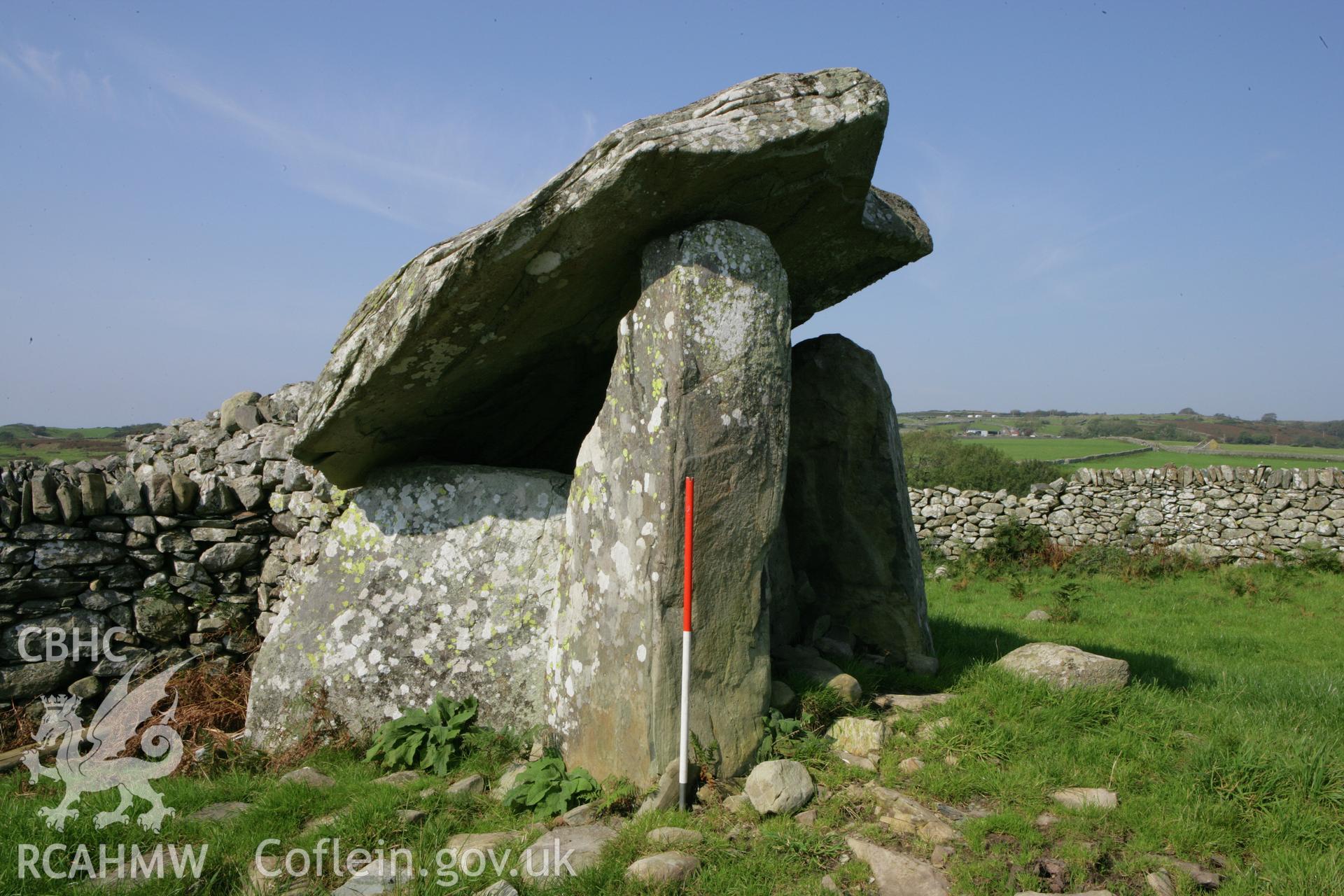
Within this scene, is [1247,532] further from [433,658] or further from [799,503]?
[433,658]

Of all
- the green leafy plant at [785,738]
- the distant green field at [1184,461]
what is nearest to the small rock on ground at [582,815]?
the green leafy plant at [785,738]

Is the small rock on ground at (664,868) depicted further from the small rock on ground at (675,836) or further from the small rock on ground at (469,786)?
the small rock on ground at (469,786)

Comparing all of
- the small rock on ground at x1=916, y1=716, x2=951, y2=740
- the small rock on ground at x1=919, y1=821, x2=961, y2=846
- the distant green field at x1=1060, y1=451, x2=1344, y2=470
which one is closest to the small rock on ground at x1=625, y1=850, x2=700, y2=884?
the small rock on ground at x1=919, y1=821, x2=961, y2=846

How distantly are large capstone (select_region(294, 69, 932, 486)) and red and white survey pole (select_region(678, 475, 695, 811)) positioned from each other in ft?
5.42

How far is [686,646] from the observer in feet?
15.4

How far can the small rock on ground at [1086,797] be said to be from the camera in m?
4.46

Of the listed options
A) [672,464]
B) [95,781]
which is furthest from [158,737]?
[672,464]

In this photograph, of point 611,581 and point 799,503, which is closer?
point 611,581

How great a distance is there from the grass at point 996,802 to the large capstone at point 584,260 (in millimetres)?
2475

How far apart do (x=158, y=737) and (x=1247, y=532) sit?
16807 mm

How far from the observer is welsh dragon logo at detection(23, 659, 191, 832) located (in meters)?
4.85

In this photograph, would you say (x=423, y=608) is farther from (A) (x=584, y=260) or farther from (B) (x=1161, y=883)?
(B) (x=1161, y=883)

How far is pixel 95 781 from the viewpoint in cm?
538

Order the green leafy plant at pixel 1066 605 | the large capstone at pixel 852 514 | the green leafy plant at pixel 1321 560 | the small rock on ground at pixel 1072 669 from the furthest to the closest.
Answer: the green leafy plant at pixel 1321 560 < the green leafy plant at pixel 1066 605 < the large capstone at pixel 852 514 < the small rock on ground at pixel 1072 669
